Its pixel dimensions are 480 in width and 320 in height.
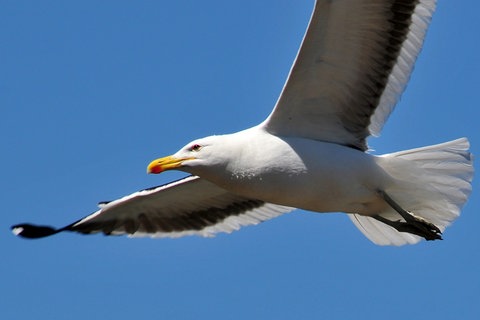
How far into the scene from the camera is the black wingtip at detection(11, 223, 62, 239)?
11.4 metres

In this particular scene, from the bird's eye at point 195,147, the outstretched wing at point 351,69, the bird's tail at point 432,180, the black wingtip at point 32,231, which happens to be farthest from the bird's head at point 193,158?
the black wingtip at point 32,231

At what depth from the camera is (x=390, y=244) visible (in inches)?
439

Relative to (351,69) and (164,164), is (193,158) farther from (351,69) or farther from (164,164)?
(351,69)

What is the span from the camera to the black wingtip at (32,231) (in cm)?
1141

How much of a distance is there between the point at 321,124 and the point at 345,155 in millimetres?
389

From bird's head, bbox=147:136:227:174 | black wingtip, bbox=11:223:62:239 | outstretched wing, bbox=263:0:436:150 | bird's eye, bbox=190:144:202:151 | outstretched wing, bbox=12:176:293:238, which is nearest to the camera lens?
outstretched wing, bbox=263:0:436:150

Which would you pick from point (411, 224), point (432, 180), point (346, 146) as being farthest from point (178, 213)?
point (432, 180)

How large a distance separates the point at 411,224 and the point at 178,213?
8.67 feet

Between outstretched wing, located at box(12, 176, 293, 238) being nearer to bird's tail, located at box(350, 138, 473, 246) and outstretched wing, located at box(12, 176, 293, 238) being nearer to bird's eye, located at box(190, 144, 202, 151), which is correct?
bird's eye, located at box(190, 144, 202, 151)

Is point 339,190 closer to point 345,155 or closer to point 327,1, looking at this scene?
point 345,155

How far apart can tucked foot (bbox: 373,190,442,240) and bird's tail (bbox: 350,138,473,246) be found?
80 mm

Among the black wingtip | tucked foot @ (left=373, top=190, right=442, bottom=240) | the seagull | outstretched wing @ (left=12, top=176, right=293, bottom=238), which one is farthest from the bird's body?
the black wingtip

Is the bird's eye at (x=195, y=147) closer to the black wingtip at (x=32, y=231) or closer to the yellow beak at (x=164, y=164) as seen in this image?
the yellow beak at (x=164, y=164)

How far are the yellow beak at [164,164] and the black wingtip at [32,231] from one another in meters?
1.65
